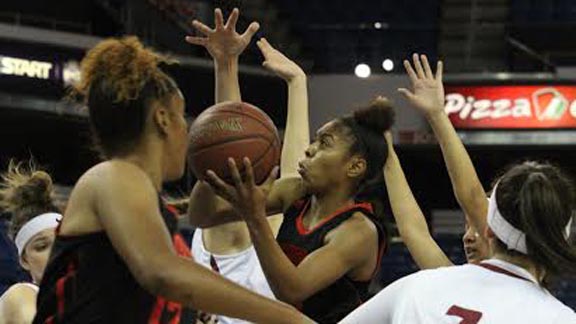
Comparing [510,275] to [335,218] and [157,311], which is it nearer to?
[157,311]

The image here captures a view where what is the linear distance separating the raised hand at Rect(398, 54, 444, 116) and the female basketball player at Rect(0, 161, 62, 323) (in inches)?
56.7

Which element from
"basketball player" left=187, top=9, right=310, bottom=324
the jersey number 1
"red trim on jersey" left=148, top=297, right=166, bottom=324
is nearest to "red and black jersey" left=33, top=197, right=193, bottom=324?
"red trim on jersey" left=148, top=297, right=166, bottom=324

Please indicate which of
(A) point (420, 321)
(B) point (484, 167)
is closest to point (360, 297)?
(A) point (420, 321)

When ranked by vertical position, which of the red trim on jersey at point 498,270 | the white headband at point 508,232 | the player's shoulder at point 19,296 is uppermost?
the white headband at point 508,232

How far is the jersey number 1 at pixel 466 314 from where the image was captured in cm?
232

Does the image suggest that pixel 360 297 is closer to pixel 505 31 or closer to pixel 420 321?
pixel 420 321

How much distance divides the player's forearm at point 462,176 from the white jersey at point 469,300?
2.91 ft

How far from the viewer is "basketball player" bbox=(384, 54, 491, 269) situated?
3.43 meters

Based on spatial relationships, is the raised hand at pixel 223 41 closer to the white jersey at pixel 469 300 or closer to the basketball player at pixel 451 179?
the basketball player at pixel 451 179

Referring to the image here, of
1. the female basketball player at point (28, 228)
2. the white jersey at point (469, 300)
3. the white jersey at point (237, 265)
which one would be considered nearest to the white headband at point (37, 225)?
the female basketball player at point (28, 228)

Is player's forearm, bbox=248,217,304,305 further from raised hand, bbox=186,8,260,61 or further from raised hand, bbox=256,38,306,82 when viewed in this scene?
raised hand, bbox=256,38,306,82

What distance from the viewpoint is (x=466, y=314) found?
2.33m

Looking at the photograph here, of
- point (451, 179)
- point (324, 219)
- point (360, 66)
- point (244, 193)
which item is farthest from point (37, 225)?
point (360, 66)

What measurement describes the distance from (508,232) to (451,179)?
1.13 meters
